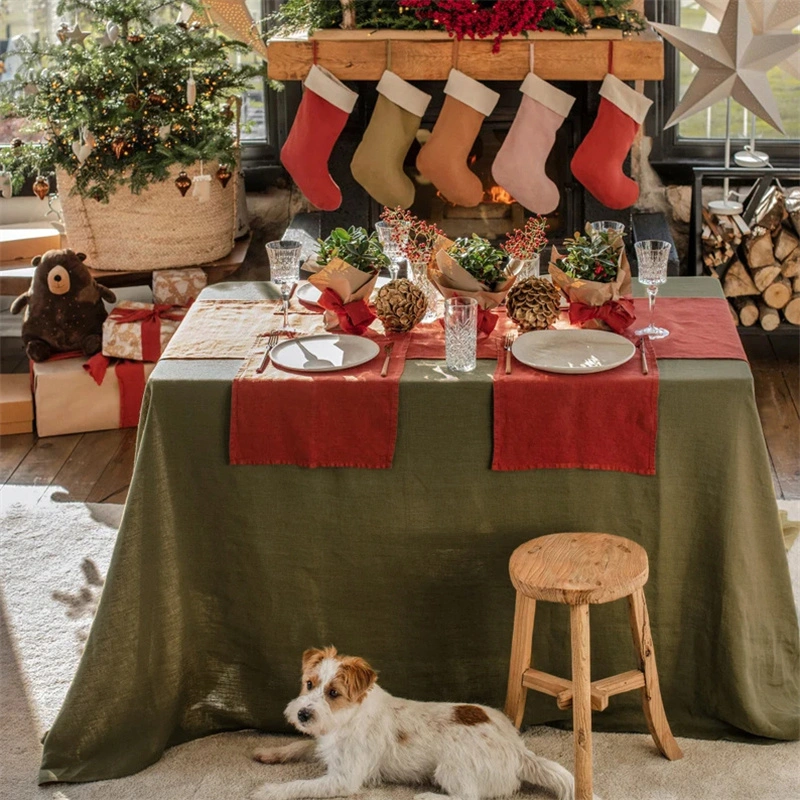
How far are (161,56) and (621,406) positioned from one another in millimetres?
2343

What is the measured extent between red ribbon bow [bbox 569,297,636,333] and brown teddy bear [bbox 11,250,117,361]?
1.96m

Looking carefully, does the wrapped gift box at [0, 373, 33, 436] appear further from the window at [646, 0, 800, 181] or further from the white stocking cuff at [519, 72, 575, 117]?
the window at [646, 0, 800, 181]

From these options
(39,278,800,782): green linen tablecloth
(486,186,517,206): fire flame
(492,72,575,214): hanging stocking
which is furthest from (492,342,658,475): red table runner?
(486,186,517,206): fire flame

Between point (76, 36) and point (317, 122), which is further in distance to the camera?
point (76, 36)

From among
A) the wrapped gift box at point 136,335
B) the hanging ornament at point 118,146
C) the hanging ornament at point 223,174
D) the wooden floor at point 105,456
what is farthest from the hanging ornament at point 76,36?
the wooden floor at point 105,456

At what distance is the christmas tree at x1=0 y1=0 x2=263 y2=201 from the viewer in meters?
3.73

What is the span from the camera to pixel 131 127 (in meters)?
3.81

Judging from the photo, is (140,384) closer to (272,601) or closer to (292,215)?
(292,215)

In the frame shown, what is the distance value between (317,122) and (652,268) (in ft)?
4.05

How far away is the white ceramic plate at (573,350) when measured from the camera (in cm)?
217

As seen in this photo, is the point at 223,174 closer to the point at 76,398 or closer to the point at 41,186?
the point at 41,186

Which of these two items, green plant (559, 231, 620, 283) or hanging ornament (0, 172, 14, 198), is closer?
green plant (559, 231, 620, 283)

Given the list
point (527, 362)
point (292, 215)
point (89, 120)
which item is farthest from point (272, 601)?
point (292, 215)

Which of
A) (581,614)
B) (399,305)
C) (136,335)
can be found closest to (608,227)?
(399,305)
